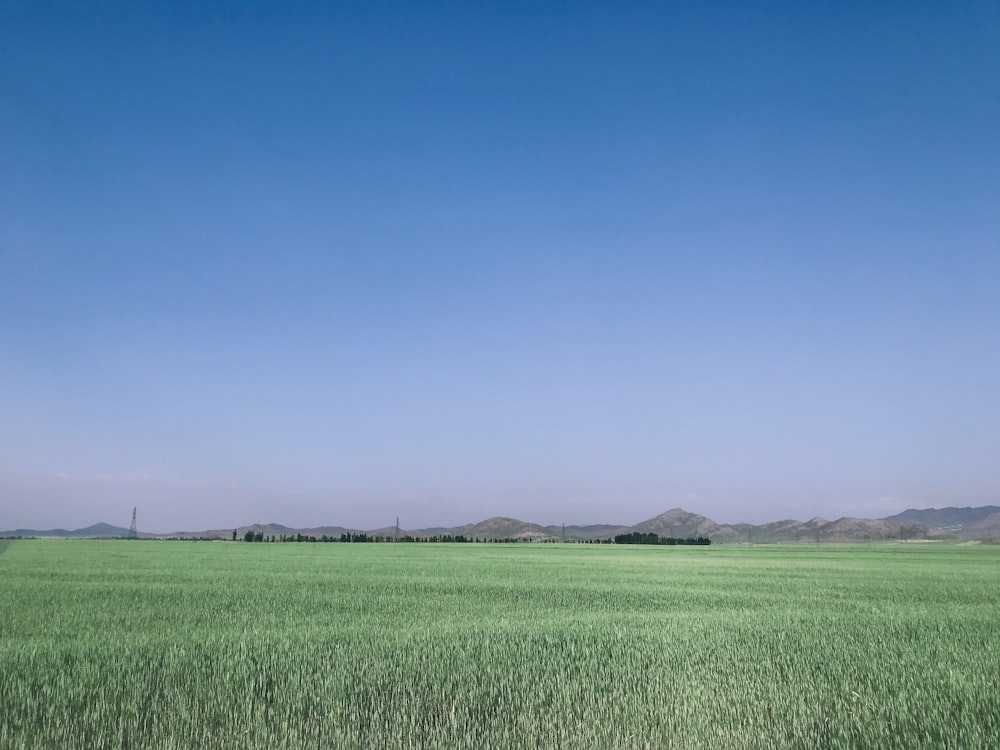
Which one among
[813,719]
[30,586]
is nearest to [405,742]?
[813,719]

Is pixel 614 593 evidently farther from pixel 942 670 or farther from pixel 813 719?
pixel 813 719

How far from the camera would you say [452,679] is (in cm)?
672

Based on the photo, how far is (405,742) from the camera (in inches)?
203

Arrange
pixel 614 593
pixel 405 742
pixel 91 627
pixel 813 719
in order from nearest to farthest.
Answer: pixel 405 742 → pixel 813 719 → pixel 91 627 → pixel 614 593

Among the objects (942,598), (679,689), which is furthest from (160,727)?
(942,598)

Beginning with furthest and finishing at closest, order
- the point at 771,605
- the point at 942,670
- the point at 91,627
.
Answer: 1. the point at 771,605
2. the point at 91,627
3. the point at 942,670

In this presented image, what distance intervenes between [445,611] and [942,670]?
28.5 feet

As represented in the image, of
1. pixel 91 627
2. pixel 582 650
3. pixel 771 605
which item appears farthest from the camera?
pixel 771 605

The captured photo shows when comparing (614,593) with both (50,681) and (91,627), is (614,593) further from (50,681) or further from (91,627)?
(50,681)

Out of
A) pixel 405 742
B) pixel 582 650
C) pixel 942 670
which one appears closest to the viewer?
pixel 405 742

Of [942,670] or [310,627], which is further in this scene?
[310,627]

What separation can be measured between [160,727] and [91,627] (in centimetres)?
631

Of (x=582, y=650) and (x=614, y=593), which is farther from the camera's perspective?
(x=614, y=593)

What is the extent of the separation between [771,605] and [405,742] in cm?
1237
